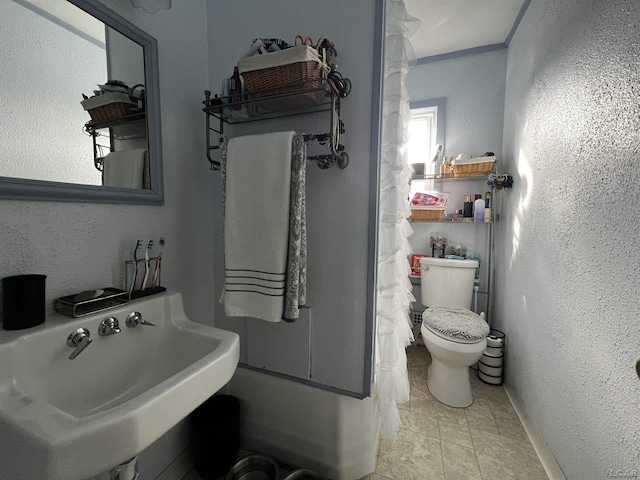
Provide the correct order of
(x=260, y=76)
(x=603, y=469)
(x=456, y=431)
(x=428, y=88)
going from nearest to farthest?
(x=603, y=469) → (x=260, y=76) → (x=456, y=431) → (x=428, y=88)

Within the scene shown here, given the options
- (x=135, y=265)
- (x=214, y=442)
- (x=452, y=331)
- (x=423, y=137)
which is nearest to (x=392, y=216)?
(x=452, y=331)

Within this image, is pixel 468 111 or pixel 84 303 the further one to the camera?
pixel 468 111

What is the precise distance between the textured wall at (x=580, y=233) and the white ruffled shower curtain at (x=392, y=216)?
641 millimetres

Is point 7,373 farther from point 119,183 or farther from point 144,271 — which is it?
point 119,183

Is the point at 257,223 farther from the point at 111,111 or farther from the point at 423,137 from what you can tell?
the point at 423,137

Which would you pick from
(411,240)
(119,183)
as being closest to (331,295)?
(119,183)

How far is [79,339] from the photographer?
0.72 metres

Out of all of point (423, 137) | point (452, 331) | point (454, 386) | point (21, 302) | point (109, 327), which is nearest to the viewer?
point (21, 302)

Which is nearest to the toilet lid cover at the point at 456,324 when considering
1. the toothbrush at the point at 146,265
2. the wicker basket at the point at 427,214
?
the wicker basket at the point at 427,214

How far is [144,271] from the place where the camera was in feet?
3.31

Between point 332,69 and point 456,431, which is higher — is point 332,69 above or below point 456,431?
above

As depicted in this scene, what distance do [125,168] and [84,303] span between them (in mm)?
476

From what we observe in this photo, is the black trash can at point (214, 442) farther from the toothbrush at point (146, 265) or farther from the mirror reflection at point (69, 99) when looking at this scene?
the mirror reflection at point (69, 99)

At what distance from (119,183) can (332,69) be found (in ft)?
2.86
